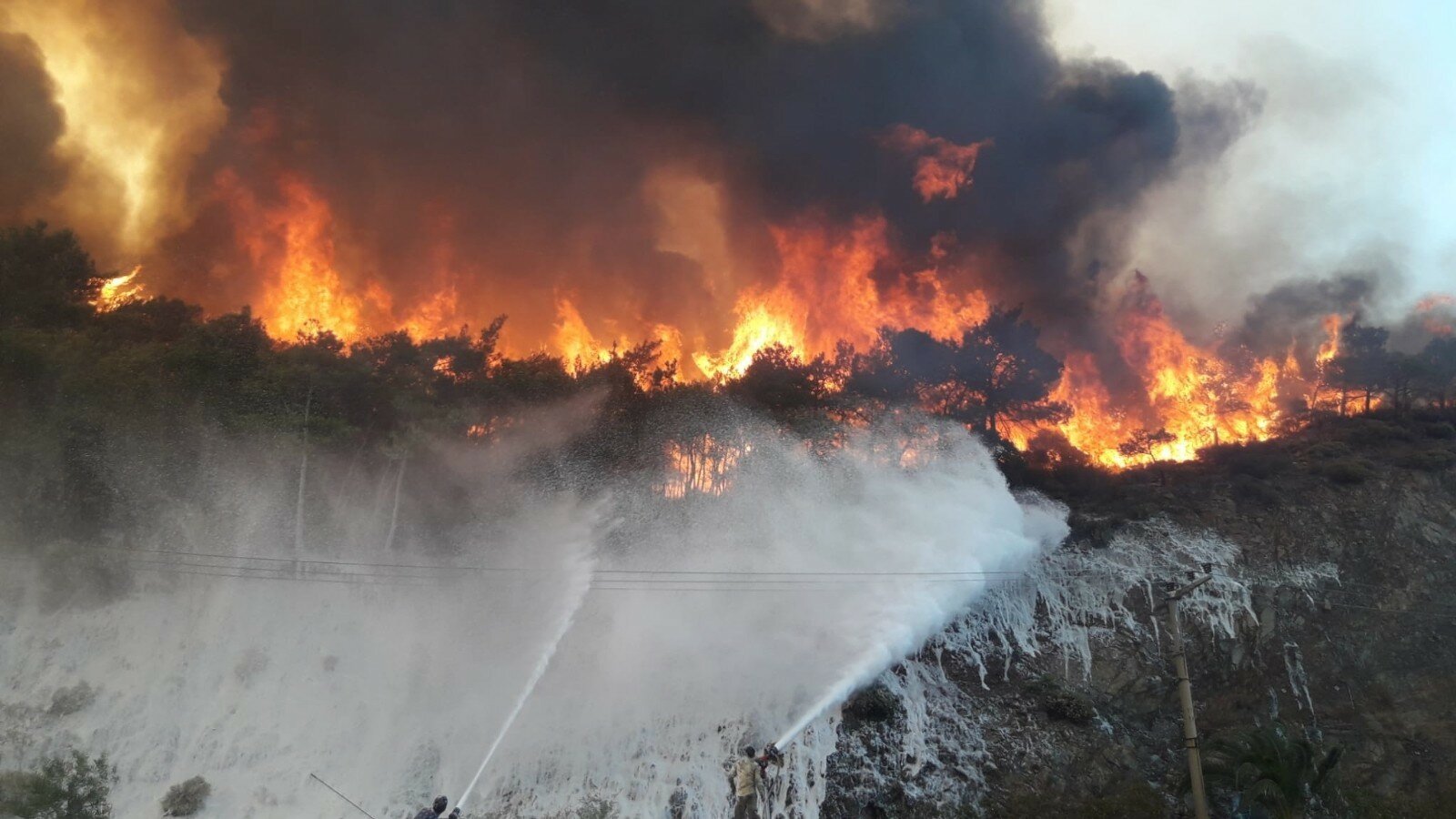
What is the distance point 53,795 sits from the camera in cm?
2095

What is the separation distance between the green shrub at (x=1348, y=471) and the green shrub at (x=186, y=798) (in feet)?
153

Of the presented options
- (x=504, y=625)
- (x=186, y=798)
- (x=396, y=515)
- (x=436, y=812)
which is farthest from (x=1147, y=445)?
(x=186, y=798)

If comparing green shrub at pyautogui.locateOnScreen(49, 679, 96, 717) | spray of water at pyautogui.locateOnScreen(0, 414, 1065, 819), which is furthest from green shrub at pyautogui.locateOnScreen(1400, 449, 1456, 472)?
green shrub at pyautogui.locateOnScreen(49, 679, 96, 717)

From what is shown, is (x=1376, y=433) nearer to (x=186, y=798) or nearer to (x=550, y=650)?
(x=550, y=650)

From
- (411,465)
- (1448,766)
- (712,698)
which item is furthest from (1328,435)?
(411,465)

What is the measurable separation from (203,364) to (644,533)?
2074 cm

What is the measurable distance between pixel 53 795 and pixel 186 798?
16.6 feet

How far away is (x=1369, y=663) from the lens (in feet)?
90.9

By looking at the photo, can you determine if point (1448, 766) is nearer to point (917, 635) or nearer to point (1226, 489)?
point (1226, 489)

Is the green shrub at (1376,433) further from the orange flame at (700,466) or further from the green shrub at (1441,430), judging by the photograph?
Answer: the orange flame at (700,466)

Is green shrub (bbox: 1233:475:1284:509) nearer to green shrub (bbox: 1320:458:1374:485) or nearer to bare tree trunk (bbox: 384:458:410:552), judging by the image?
green shrub (bbox: 1320:458:1374:485)

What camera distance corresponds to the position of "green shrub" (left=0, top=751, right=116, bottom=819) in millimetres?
20672

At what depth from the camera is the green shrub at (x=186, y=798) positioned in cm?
2523

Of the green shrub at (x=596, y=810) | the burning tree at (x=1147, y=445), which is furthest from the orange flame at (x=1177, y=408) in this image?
the green shrub at (x=596, y=810)
